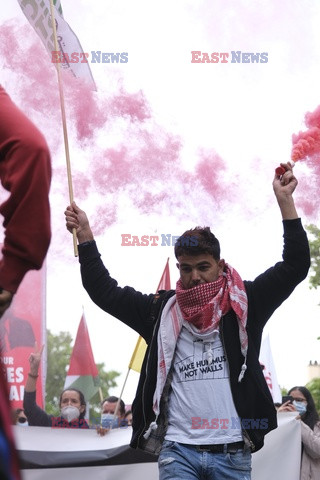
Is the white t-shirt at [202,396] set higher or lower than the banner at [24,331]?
lower

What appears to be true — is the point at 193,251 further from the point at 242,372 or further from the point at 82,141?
the point at 82,141

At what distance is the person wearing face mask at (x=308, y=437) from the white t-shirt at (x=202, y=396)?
326cm

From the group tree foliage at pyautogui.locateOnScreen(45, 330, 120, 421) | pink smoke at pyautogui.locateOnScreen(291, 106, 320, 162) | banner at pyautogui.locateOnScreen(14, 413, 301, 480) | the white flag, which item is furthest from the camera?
tree foliage at pyautogui.locateOnScreen(45, 330, 120, 421)

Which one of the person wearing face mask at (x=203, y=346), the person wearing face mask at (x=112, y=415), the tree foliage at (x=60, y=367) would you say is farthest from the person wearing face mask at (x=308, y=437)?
the tree foliage at (x=60, y=367)

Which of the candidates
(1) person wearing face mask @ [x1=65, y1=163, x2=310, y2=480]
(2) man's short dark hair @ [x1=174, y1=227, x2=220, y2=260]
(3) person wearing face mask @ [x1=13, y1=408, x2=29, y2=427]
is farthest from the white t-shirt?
(3) person wearing face mask @ [x1=13, y1=408, x2=29, y2=427]

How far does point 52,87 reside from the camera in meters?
7.27

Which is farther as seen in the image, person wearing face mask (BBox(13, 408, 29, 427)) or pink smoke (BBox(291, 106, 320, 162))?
person wearing face mask (BBox(13, 408, 29, 427))

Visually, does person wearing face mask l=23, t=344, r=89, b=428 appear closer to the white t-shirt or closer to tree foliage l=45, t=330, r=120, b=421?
the white t-shirt

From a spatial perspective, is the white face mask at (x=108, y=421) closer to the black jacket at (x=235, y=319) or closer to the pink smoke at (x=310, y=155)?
the pink smoke at (x=310, y=155)

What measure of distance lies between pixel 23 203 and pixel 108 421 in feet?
19.5

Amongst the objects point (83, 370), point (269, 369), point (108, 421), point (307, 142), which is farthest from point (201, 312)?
point (83, 370)

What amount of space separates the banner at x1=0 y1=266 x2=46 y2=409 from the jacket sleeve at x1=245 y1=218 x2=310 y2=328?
179 inches

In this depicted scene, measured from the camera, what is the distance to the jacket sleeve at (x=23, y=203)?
2340 millimetres

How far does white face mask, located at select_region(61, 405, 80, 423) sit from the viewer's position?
25.6 feet
